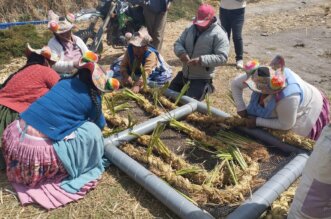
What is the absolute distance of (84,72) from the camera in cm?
317

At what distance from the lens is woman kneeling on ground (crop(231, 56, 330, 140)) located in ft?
10.7

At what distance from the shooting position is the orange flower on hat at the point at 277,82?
3154 millimetres

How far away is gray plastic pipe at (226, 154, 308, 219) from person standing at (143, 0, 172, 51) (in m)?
3.87

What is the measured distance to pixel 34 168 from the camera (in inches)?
121

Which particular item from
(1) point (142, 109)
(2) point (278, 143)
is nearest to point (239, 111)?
(2) point (278, 143)

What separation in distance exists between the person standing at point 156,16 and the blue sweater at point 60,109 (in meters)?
3.54

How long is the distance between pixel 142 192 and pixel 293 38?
21.1 feet

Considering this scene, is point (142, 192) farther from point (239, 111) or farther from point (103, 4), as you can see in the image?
point (103, 4)

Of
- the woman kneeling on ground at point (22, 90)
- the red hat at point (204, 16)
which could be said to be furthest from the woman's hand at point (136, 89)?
the woman kneeling on ground at point (22, 90)

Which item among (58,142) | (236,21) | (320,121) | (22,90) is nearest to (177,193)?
(58,142)

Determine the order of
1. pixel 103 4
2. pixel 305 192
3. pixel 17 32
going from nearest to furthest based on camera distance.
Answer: pixel 305 192 < pixel 103 4 < pixel 17 32

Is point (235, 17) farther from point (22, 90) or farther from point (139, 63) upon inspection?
point (22, 90)

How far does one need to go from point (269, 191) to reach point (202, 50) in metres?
2.36

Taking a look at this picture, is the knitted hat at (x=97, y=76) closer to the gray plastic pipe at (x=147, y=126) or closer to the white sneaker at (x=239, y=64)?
the gray plastic pipe at (x=147, y=126)
